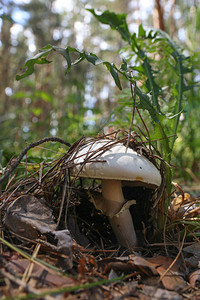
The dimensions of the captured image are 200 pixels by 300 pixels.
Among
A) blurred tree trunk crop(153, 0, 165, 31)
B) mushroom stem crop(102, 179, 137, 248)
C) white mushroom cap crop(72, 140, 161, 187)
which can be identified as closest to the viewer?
white mushroom cap crop(72, 140, 161, 187)

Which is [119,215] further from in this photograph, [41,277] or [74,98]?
[74,98]

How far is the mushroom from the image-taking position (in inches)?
48.3

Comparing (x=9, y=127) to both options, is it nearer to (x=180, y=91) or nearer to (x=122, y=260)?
(x=180, y=91)

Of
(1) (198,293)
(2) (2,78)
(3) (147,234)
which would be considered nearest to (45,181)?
(3) (147,234)

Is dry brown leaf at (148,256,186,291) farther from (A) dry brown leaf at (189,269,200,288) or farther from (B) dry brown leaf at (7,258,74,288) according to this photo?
(B) dry brown leaf at (7,258,74,288)

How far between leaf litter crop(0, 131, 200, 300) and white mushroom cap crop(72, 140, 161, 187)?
0.19 feet

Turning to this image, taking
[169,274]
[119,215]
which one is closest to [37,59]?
[119,215]

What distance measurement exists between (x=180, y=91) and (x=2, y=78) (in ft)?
24.2

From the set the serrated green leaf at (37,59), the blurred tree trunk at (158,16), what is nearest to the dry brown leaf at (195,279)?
the serrated green leaf at (37,59)

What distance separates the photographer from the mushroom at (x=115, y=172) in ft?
4.02

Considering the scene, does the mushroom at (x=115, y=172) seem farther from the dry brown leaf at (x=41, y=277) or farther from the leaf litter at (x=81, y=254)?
the dry brown leaf at (x=41, y=277)

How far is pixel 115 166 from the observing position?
3.99 feet

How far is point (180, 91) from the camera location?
1929 mm

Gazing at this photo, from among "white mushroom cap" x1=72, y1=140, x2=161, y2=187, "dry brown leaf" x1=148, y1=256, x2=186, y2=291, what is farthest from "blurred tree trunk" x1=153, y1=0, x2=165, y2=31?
"dry brown leaf" x1=148, y1=256, x2=186, y2=291
